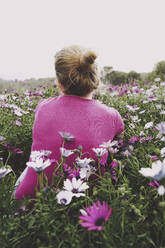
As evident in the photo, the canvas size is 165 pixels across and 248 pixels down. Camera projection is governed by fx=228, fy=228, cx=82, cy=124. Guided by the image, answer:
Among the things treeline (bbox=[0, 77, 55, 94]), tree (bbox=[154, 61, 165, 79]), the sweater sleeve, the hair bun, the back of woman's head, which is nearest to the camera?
the hair bun

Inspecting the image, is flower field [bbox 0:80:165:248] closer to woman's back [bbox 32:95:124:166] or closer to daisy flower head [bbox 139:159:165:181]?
daisy flower head [bbox 139:159:165:181]

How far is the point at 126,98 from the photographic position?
3.26 metres

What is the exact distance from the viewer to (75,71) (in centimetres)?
145

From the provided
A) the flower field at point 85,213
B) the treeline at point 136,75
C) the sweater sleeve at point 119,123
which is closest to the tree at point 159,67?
the treeline at point 136,75

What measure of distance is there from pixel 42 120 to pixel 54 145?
0.18 meters

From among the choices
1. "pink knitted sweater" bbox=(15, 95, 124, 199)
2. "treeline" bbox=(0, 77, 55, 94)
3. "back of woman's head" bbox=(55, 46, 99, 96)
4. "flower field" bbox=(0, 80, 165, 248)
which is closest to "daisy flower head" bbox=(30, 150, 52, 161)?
"flower field" bbox=(0, 80, 165, 248)

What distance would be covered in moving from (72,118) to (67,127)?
0.21 ft

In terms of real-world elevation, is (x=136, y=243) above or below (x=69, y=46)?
below

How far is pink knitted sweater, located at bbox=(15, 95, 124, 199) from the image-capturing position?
1388 mm

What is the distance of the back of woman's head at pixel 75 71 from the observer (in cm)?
144

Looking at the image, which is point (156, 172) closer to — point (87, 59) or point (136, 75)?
point (87, 59)

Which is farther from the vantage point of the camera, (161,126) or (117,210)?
(161,126)

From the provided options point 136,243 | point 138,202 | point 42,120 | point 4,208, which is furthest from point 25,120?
point 136,243

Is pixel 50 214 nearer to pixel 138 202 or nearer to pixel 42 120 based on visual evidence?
pixel 138 202
